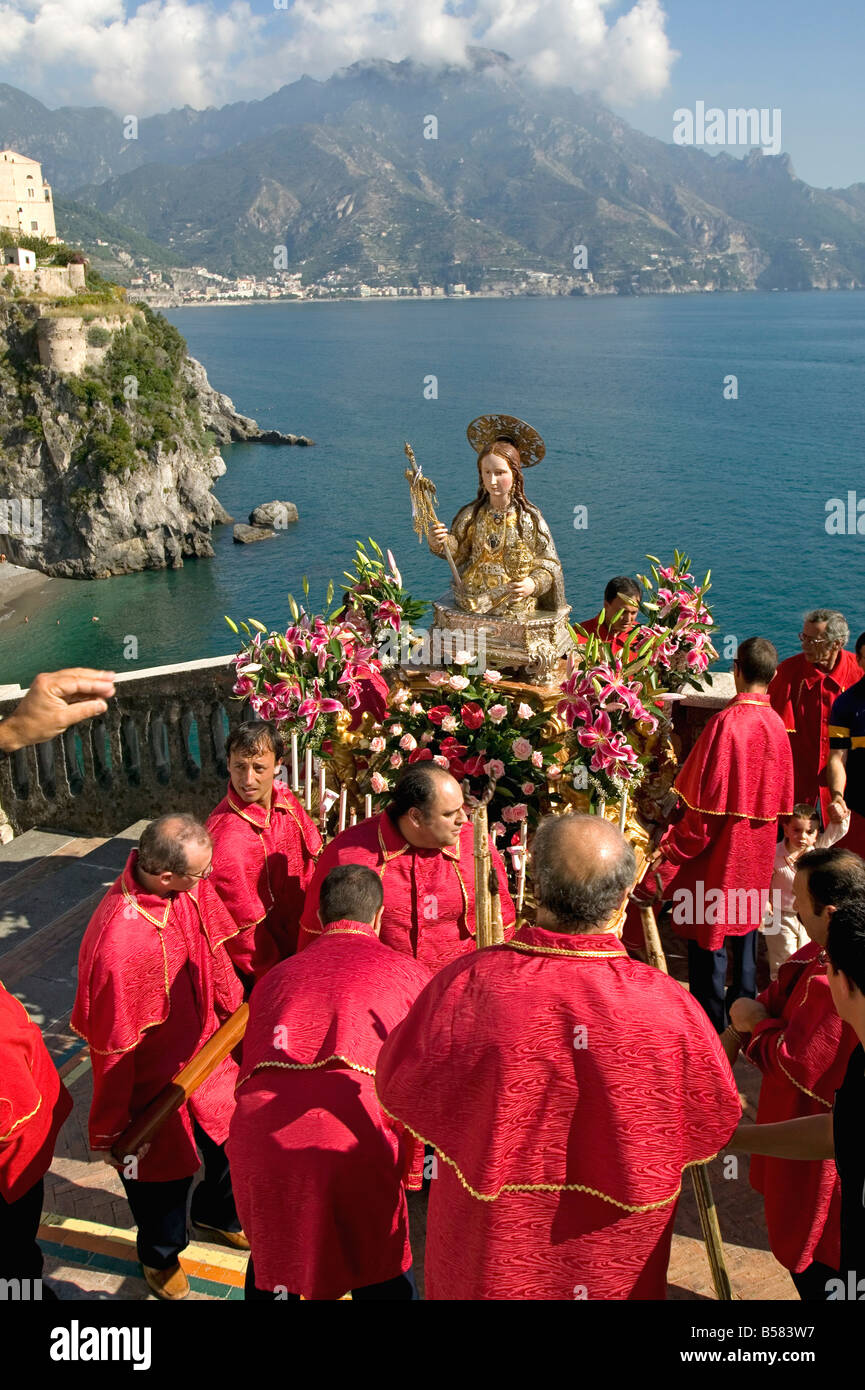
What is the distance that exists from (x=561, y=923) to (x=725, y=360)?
130 m

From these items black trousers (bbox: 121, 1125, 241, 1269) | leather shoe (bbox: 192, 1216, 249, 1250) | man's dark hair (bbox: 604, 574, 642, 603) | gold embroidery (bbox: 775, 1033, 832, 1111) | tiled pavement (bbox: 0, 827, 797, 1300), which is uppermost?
man's dark hair (bbox: 604, 574, 642, 603)

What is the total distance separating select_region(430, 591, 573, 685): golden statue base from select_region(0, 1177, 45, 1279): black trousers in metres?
4.03

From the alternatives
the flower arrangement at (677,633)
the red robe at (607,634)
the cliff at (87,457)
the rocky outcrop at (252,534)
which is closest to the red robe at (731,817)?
the flower arrangement at (677,633)

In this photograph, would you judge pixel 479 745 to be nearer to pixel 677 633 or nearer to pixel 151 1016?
pixel 677 633

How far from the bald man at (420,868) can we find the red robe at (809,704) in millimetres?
2923

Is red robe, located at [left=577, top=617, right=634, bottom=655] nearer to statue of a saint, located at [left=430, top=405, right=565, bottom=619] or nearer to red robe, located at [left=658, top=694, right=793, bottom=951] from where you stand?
statue of a saint, located at [left=430, top=405, right=565, bottom=619]

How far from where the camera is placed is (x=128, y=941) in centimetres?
418

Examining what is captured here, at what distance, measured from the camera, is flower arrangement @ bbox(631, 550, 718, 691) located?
6.74 m

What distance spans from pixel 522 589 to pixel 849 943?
452cm

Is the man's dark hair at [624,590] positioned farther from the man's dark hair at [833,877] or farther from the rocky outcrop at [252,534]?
the rocky outcrop at [252,534]

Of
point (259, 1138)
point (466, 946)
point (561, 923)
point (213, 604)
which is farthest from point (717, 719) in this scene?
point (213, 604)

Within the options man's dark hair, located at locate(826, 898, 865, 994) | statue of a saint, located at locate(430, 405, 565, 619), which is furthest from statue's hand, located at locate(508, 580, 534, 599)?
man's dark hair, located at locate(826, 898, 865, 994)

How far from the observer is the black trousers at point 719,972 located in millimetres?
5785
